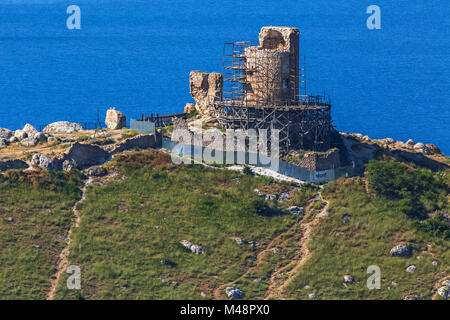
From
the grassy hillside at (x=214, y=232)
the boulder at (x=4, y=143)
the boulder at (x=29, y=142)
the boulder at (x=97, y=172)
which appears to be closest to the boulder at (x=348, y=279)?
the grassy hillside at (x=214, y=232)

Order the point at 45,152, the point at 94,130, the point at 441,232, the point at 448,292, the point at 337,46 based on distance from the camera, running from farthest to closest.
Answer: the point at 337,46
the point at 94,130
the point at 45,152
the point at 441,232
the point at 448,292

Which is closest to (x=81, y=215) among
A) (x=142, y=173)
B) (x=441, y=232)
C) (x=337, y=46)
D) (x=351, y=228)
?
(x=142, y=173)

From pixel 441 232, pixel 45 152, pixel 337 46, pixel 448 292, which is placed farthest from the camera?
pixel 337 46

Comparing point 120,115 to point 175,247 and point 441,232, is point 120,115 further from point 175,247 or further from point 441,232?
point 441,232

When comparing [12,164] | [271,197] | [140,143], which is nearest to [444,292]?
[271,197]

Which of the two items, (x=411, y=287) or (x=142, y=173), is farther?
(x=142, y=173)

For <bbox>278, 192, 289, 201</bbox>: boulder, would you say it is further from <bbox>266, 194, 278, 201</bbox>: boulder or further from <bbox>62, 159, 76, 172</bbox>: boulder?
<bbox>62, 159, 76, 172</bbox>: boulder

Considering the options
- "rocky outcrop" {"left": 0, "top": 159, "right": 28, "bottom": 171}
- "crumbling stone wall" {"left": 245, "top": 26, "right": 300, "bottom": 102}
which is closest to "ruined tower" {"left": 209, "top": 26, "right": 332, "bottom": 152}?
"crumbling stone wall" {"left": 245, "top": 26, "right": 300, "bottom": 102}
